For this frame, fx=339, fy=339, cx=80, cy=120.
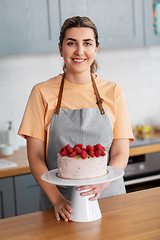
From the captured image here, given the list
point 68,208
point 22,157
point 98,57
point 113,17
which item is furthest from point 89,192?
point 98,57

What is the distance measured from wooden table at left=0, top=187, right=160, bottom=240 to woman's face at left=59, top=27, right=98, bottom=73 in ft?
2.04

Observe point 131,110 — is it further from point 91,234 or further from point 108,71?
point 91,234

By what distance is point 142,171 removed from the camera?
2662mm

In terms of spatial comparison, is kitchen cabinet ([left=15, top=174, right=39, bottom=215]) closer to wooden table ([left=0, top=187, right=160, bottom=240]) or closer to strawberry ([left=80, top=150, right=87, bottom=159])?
wooden table ([left=0, top=187, right=160, bottom=240])

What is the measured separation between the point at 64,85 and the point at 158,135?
1653 millimetres

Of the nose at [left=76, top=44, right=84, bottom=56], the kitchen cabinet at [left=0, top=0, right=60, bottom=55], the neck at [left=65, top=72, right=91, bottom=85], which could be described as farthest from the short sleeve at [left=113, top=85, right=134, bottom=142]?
the kitchen cabinet at [left=0, top=0, right=60, bottom=55]

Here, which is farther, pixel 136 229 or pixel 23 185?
pixel 23 185

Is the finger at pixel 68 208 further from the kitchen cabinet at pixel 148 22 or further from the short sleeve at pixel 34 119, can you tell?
the kitchen cabinet at pixel 148 22

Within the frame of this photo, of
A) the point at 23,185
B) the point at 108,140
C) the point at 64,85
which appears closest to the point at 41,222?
the point at 108,140

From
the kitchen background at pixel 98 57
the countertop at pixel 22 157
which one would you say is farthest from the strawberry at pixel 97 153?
the kitchen background at pixel 98 57

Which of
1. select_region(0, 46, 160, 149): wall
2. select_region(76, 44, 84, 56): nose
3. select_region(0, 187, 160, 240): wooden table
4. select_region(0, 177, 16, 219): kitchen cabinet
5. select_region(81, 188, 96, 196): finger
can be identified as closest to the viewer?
select_region(0, 187, 160, 240): wooden table

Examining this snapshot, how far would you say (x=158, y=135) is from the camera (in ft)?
10.1

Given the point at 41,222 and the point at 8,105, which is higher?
the point at 8,105

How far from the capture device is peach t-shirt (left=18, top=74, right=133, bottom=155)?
1563 mm
